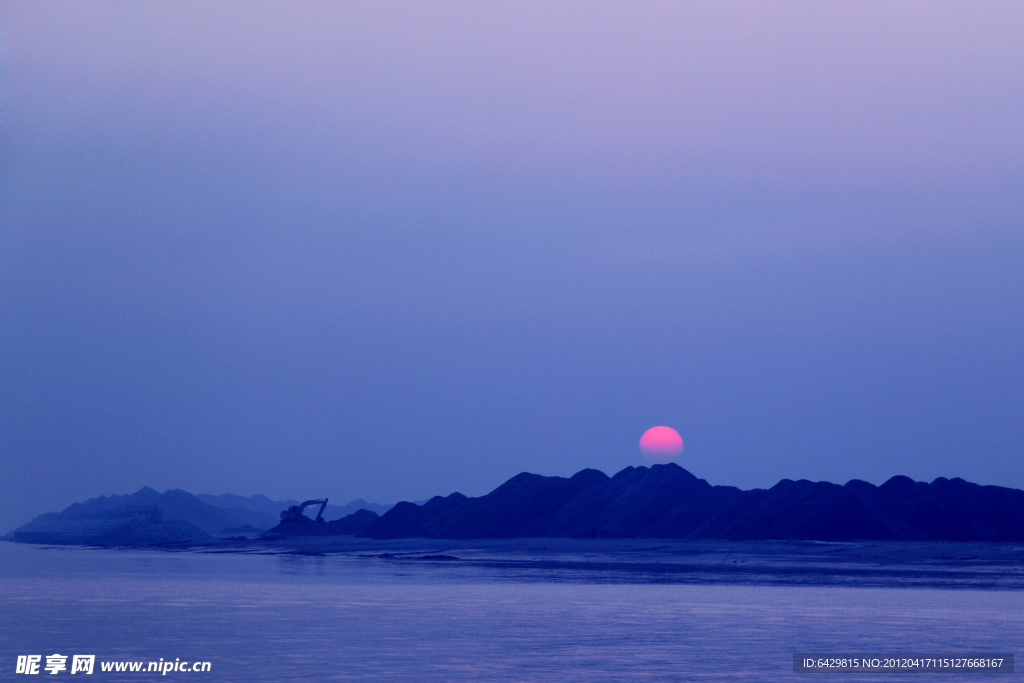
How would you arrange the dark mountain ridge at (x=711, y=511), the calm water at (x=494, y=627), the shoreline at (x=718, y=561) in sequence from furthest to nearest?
the dark mountain ridge at (x=711, y=511) < the shoreline at (x=718, y=561) < the calm water at (x=494, y=627)

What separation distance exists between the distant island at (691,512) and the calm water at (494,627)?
3289cm

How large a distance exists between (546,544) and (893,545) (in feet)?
73.2

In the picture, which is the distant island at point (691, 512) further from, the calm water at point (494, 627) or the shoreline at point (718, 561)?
the calm water at point (494, 627)

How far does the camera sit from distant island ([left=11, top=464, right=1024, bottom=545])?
66.6 meters

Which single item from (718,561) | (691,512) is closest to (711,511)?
(691,512)

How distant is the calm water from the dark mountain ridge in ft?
107

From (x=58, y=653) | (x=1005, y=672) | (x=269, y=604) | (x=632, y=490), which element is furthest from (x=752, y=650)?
(x=632, y=490)

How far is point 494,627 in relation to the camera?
24297 mm

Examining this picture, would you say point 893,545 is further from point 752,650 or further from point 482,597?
point 752,650

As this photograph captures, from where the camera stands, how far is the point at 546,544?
232ft

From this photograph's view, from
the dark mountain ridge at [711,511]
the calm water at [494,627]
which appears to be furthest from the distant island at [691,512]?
the calm water at [494,627]

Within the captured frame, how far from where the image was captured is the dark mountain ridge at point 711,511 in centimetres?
6650

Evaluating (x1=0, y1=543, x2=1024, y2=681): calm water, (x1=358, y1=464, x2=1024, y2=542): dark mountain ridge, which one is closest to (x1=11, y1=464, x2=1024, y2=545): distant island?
(x1=358, y1=464, x2=1024, y2=542): dark mountain ridge

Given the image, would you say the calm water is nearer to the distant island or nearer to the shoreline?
the shoreline
